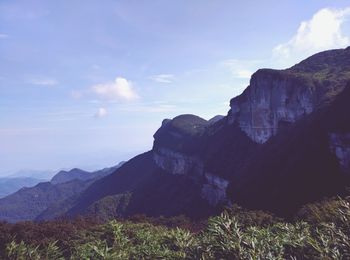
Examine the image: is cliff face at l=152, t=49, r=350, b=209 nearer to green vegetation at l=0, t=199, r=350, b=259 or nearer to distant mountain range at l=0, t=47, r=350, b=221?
distant mountain range at l=0, t=47, r=350, b=221

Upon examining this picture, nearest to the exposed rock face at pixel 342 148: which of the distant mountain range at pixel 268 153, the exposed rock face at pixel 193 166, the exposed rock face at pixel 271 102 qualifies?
the distant mountain range at pixel 268 153

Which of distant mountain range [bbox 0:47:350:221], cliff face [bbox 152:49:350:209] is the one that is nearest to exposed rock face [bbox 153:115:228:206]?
cliff face [bbox 152:49:350:209]

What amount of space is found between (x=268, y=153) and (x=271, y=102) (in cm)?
1923

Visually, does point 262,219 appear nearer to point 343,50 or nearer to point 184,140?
point 343,50

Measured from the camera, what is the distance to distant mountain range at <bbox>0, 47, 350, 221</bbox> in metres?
80.6

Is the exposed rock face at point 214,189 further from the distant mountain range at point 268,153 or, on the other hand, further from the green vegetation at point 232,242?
the green vegetation at point 232,242

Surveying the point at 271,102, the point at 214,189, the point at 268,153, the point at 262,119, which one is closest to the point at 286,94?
the point at 271,102

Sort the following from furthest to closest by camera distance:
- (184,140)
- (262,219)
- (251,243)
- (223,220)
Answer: (184,140)
(262,219)
(223,220)
(251,243)

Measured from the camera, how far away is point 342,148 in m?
77.9

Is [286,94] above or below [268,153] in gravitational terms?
above

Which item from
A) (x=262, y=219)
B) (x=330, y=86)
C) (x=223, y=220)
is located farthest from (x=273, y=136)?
(x=223, y=220)

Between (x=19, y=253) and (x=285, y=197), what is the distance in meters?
57.9

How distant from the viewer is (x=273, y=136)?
124m

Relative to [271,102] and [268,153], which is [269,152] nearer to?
[268,153]
